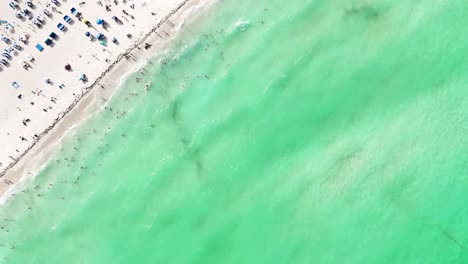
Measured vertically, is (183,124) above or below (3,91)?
below

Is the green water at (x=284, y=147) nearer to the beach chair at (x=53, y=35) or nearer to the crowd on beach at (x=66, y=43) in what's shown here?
the crowd on beach at (x=66, y=43)


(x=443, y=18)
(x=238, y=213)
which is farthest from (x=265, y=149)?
(x=443, y=18)

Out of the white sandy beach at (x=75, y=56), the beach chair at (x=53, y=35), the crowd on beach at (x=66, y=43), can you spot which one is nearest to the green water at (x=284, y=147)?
the white sandy beach at (x=75, y=56)

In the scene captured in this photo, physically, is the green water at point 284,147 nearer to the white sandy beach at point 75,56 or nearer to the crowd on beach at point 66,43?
the white sandy beach at point 75,56

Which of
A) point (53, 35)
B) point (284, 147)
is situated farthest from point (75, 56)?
point (284, 147)

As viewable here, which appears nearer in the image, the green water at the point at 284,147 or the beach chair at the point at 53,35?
the beach chair at the point at 53,35

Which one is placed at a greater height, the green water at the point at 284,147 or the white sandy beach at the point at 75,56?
the white sandy beach at the point at 75,56

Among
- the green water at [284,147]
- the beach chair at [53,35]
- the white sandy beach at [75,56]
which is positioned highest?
the beach chair at [53,35]

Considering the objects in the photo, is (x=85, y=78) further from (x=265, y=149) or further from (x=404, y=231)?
(x=404, y=231)
